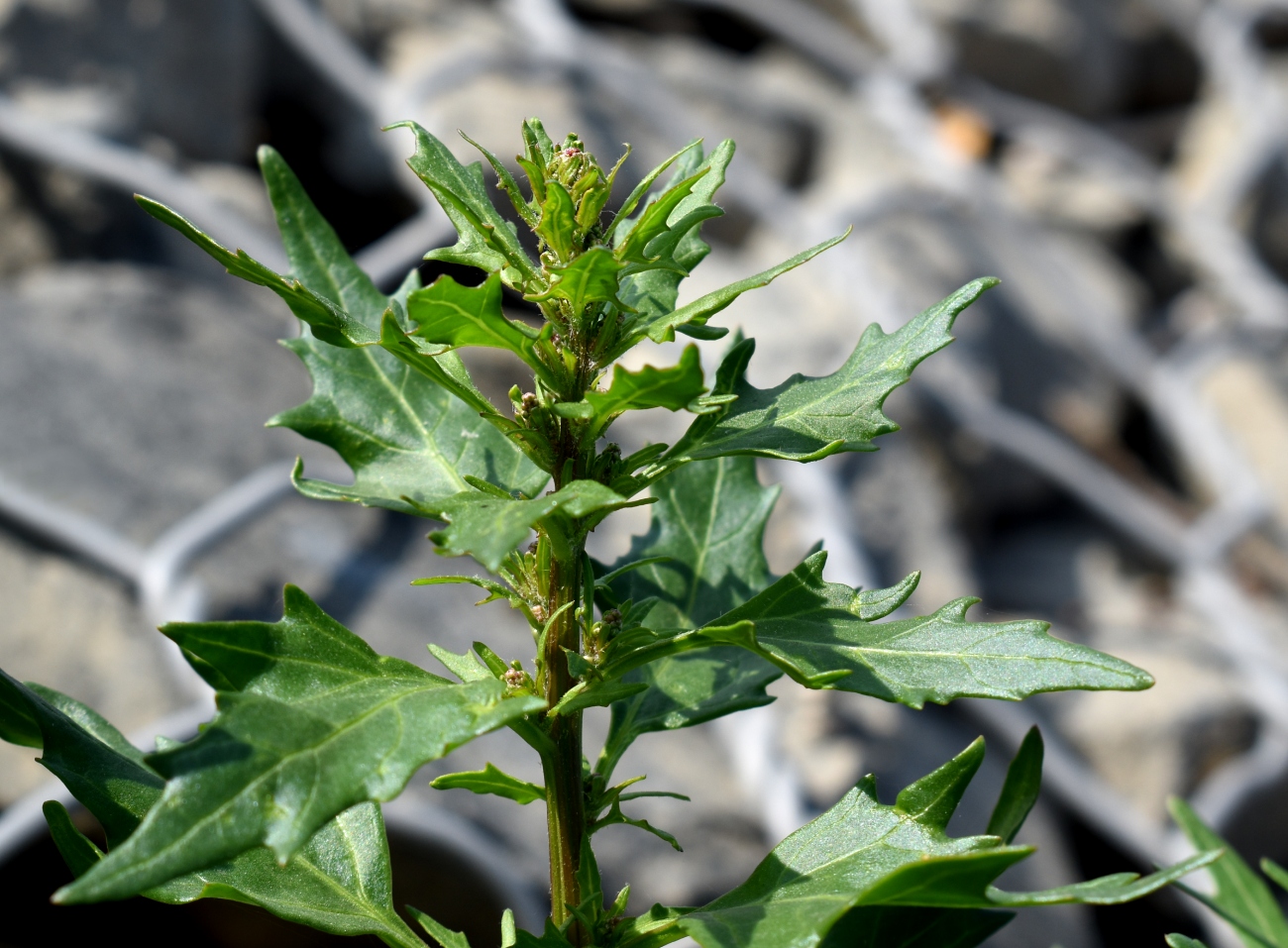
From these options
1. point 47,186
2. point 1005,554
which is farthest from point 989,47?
point 47,186

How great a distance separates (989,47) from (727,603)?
1.54m

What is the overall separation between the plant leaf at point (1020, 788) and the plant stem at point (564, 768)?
0.31 feet

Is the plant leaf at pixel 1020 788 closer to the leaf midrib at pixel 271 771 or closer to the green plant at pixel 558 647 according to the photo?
the green plant at pixel 558 647

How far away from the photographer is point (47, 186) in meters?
1.00

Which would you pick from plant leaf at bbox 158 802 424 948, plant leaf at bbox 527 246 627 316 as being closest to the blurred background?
plant leaf at bbox 158 802 424 948

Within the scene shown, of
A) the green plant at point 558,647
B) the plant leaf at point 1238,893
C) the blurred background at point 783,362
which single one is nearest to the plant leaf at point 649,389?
the green plant at point 558,647

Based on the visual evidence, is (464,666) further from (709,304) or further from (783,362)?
(783,362)

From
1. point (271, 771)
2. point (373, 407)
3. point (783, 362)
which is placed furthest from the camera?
point (783, 362)

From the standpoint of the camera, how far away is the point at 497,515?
0.62ft

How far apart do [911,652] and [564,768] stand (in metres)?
0.08

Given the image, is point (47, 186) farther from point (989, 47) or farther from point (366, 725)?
point (989, 47)

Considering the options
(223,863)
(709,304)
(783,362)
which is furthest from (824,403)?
(783,362)

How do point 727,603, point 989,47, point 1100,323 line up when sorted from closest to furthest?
point 727,603, point 1100,323, point 989,47

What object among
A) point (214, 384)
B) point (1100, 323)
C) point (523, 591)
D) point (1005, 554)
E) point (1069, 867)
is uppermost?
point (523, 591)
